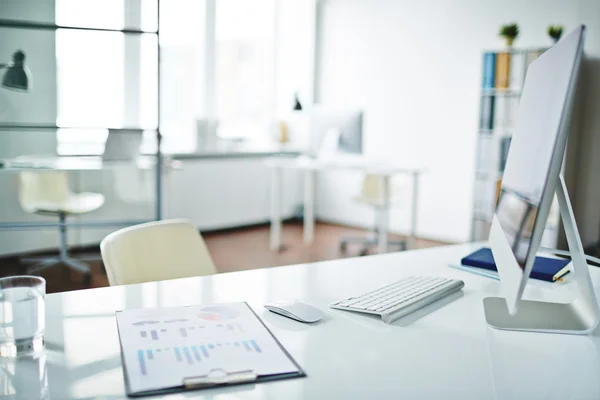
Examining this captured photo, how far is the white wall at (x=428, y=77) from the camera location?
17.6 feet

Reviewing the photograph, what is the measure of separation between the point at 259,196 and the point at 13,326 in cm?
582

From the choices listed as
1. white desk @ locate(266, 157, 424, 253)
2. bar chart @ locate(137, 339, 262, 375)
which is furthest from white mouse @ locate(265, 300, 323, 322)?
white desk @ locate(266, 157, 424, 253)

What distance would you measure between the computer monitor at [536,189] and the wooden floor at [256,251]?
3.22 m

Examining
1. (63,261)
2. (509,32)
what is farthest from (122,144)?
(509,32)

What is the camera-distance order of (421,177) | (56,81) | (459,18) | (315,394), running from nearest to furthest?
(315,394)
(56,81)
(459,18)
(421,177)

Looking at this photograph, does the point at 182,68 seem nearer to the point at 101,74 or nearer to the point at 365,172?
the point at 365,172

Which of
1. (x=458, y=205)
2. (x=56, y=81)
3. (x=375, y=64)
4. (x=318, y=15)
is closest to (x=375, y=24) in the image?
(x=375, y=64)

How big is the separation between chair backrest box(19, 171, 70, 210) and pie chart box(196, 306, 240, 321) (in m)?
2.69

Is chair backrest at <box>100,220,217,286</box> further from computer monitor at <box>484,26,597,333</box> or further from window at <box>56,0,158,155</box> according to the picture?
window at <box>56,0,158,155</box>

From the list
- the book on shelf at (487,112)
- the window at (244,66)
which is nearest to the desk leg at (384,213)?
the book on shelf at (487,112)

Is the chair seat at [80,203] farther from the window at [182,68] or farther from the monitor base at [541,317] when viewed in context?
the monitor base at [541,317]

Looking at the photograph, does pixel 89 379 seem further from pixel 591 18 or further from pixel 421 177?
pixel 421 177

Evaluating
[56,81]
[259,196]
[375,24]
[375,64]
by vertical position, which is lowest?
[259,196]

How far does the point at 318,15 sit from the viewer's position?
7121 millimetres
